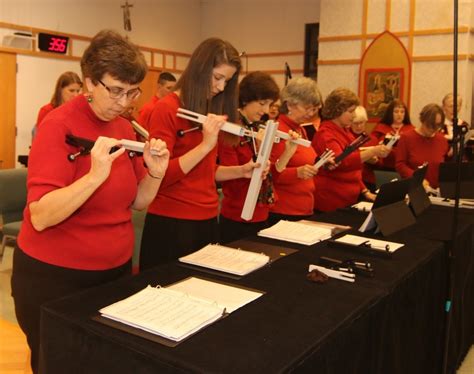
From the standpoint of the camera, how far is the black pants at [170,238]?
2.13 metres

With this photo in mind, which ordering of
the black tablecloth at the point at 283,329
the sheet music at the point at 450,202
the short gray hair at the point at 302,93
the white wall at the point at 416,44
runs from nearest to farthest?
the black tablecloth at the point at 283,329 < the short gray hair at the point at 302,93 < the sheet music at the point at 450,202 < the white wall at the point at 416,44

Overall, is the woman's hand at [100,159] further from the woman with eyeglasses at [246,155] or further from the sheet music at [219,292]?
the woman with eyeglasses at [246,155]

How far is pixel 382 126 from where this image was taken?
5.92 m

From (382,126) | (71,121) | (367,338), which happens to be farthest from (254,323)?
(382,126)

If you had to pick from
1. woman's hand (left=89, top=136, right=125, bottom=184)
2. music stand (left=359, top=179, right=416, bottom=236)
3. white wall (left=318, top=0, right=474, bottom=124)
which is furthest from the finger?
white wall (left=318, top=0, right=474, bottom=124)

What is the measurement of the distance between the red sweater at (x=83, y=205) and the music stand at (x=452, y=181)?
256 cm

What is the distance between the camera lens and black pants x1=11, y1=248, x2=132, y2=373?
5.06ft

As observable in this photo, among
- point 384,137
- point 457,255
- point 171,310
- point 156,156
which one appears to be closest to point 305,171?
point 457,255

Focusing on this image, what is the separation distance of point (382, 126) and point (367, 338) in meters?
4.70

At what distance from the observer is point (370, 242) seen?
220 centimetres

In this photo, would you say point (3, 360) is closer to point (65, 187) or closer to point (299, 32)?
point (65, 187)

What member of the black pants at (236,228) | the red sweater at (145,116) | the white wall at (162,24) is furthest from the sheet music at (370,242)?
the white wall at (162,24)

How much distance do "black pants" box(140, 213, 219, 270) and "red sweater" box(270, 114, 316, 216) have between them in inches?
29.4

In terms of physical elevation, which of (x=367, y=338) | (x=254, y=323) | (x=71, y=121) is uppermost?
(x=71, y=121)
